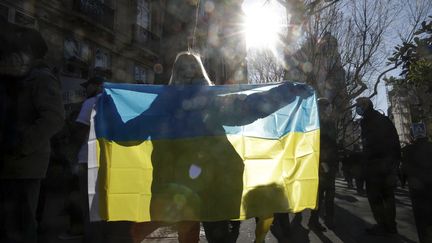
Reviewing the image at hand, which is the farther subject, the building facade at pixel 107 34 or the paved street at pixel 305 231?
the building facade at pixel 107 34

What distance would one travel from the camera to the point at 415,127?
4.69 meters

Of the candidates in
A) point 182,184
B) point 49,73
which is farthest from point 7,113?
point 182,184

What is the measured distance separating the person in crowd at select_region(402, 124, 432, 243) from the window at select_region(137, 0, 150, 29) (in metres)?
17.9

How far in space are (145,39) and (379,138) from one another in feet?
56.3

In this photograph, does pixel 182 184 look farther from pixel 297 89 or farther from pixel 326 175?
pixel 326 175

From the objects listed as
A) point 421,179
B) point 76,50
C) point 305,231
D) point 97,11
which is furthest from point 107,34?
point 421,179

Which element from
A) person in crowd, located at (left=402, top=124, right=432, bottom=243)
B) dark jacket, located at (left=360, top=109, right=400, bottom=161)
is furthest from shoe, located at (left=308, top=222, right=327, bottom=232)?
person in crowd, located at (left=402, top=124, right=432, bottom=243)

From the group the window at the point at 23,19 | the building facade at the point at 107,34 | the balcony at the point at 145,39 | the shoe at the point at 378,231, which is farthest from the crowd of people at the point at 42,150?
the balcony at the point at 145,39

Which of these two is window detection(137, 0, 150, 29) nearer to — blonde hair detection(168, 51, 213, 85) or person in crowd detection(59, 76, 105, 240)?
person in crowd detection(59, 76, 105, 240)

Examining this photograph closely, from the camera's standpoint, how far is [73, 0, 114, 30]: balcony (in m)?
15.5

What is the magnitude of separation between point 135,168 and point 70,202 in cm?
174

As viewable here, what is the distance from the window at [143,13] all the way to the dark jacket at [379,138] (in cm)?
1662

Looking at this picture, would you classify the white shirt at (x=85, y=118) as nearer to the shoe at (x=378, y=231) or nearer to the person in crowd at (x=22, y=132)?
the person in crowd at (x=22, y=132)

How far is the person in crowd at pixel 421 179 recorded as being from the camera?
173 inches
